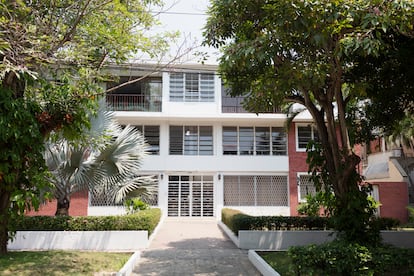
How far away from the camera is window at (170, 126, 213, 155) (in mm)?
20125

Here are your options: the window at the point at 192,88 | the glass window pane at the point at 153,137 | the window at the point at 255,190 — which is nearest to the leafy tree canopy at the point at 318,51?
the window at the point at 192,88

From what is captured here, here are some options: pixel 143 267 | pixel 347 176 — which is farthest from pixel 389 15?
pixel 143 267

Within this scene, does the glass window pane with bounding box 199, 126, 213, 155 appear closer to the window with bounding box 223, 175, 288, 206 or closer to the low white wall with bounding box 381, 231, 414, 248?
the window with bounding box 223, 175, 288, 206

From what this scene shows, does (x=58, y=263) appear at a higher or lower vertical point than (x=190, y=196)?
lower

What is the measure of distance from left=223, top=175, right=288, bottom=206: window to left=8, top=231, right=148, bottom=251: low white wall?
1014 centimetres

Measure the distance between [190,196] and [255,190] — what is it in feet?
11.8

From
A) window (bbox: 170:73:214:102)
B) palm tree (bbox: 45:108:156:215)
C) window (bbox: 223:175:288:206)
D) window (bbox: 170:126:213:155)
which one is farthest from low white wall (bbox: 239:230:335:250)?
window (bbox: 170:73:214:102)

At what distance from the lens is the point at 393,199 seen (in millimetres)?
18266

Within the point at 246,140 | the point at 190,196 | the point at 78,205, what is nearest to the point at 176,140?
the point at 190,196

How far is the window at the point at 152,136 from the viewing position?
1995 centimetres

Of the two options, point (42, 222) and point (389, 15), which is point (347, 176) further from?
point (42, 222)

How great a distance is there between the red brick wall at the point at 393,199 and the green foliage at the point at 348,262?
517 inches

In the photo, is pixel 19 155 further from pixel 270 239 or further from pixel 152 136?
pixel 152 136

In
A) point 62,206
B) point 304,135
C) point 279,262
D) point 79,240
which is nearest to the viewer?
point 279,262
